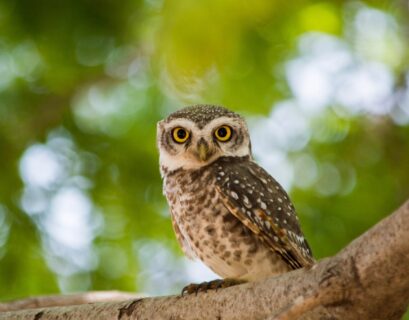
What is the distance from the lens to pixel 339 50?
6.70 metres

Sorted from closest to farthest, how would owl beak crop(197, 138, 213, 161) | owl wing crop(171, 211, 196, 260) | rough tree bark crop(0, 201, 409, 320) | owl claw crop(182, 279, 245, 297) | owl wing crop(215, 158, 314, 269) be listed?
rough tree bark crop(0, 201, 409, 320)
owl claw crop(182, 279, 245, 297)
owl wing crop(215, 158, 314, 269)
owl beak crop(197, 138, 213, 161)
owl wing crop(171, 211, 196, 260)

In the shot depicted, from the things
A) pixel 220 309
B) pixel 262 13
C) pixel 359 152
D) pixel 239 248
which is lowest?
pixel 220 309

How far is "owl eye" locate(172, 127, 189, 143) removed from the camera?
475cm

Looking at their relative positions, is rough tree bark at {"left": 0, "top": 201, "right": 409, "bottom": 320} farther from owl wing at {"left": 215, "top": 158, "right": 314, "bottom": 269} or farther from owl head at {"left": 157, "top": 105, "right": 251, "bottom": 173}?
owl head at {"left": 157, "top": 105, "right": 251, "bottom": 173}

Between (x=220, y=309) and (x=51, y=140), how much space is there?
3.04 meters

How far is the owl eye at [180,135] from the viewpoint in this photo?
4754mm

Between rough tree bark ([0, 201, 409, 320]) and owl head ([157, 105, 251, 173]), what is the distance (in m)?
1.38

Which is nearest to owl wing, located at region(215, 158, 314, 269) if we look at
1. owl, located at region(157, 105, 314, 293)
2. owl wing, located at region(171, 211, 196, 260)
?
owl, located at region(157, 105, 314, 293)

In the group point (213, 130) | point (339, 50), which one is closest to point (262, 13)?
point (213, 130)

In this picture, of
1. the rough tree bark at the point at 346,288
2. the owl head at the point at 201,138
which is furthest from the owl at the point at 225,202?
the rough tree bark at the point at 346,288

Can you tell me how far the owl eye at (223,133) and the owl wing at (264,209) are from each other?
0.69 feet

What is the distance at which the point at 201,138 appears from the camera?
15.3 ft

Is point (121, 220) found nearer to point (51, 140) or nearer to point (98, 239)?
point (98, 239)

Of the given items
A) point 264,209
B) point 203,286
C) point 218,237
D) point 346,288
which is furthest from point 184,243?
point 346,288
